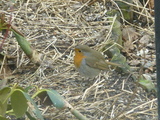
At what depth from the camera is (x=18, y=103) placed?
1.74m

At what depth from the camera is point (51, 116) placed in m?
3.08

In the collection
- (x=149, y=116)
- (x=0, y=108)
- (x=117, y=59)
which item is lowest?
(x=149, y=116)

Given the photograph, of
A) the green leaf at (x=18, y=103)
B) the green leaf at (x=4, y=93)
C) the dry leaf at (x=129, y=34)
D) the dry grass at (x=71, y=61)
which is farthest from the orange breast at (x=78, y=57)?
the green leaf at (x=18, y=103)

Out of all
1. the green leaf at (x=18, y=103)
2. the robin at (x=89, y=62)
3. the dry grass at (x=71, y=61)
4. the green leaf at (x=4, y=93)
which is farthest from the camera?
the robin at (x=89, y=62)

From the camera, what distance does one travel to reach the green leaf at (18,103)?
5.72ft

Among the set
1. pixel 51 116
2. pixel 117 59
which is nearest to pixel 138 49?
pixel 117 59

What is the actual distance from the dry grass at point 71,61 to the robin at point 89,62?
0.09 meters

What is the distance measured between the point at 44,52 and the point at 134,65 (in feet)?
2.93

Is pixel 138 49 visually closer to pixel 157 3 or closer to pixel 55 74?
pixel 55 74

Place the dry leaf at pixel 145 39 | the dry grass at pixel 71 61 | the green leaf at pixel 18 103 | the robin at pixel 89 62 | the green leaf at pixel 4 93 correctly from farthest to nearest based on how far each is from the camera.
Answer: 1. the dry leaf at pixel 145 39
2. the robin at pixel 89 62
3. the dry grass at pixel 71 61
4. the green leaf at pixel 4 93
5. the green leaf at pixel 18 103

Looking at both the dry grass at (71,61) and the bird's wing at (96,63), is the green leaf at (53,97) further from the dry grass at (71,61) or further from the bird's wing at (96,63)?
the bird's wing at (96,63)

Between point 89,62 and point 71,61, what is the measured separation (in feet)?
0.67

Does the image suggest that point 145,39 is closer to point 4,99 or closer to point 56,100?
point 56,100

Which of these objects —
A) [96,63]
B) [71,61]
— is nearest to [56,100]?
[96,63]
